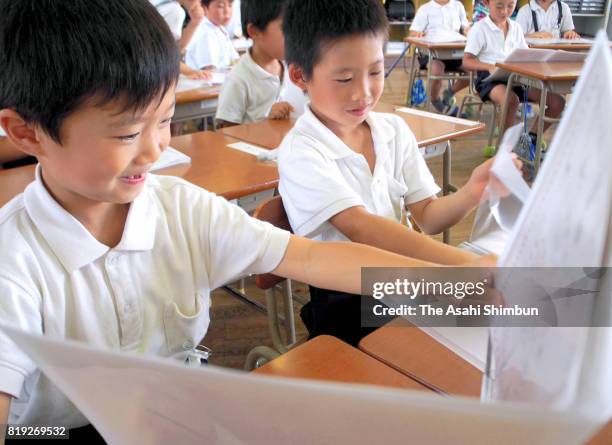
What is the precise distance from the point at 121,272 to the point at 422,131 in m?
1.46

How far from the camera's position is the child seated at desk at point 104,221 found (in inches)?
25.7

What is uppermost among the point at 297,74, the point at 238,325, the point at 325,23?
the point at 325,23

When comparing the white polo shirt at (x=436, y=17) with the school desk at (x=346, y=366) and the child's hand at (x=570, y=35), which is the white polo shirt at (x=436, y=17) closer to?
the child's hand at (x=570, y=35)

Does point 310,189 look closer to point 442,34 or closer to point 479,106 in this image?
point 479,106

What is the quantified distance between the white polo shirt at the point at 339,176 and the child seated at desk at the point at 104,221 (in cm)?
29

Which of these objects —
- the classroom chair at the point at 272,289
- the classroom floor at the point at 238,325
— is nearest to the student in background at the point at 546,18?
the classroom floor at the point at 238,325

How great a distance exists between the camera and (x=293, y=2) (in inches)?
51.7

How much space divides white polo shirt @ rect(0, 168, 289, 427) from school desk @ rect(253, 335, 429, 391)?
0.67 feet

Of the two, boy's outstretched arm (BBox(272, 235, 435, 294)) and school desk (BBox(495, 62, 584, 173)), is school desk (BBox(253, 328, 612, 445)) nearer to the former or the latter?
boy's outstretched arm (BBox(272, 235, 435, 294))

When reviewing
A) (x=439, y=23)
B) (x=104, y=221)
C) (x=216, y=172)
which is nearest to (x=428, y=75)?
(x=439, y=23)

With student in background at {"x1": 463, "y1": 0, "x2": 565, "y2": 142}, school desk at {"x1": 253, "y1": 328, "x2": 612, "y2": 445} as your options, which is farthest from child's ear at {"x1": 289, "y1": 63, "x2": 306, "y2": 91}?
student in background at {"x1": 463, "y1": 0, "x2": 565, "y2": 142}

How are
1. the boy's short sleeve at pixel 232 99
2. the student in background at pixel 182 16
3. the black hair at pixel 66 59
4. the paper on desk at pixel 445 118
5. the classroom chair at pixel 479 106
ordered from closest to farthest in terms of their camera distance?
the black hair at pixel 66 59
the paper on desk at pixel 445 118
the boy's short sleeve at pixel 232 99
the student in background at pixel 182 16
the classroom chair at pixel 479 106

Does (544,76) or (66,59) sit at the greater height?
(66,59)

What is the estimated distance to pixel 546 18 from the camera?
5562 mm
